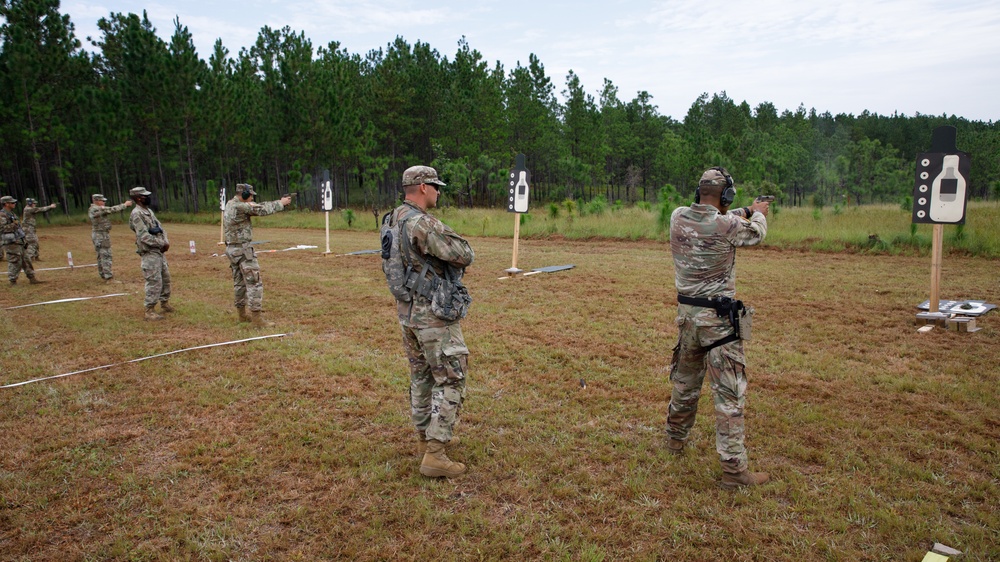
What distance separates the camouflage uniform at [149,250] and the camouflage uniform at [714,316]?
8.19m

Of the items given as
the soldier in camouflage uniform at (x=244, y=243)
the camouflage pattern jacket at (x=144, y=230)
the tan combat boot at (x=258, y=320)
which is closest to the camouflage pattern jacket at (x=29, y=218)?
the camouflage pattern jacket at (x=144, y=230)

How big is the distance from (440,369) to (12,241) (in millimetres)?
13494

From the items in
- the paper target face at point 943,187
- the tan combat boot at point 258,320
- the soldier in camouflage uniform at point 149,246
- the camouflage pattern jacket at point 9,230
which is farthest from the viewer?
the camouflage pattern jacket at point 9,230

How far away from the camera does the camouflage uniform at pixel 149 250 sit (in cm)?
866

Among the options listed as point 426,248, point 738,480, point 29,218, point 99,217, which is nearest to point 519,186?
point 426,248

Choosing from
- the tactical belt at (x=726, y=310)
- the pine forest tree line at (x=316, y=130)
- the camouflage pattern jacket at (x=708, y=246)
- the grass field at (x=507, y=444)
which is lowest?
the grass field at (x=507, y=444)

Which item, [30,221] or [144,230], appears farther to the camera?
[30,221]

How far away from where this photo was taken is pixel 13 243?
40.1 ft

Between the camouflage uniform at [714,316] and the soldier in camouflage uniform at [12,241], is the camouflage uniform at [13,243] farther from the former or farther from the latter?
the camouflage uniform at [714,316]

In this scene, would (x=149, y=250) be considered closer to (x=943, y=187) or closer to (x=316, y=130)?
(x=943, y=187)

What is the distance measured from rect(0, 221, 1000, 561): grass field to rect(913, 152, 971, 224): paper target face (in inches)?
54.4

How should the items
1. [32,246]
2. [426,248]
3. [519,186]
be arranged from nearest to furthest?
[426,248]
[519,186]
[32,246]

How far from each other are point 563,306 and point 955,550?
6.20 metres

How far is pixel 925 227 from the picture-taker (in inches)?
563
